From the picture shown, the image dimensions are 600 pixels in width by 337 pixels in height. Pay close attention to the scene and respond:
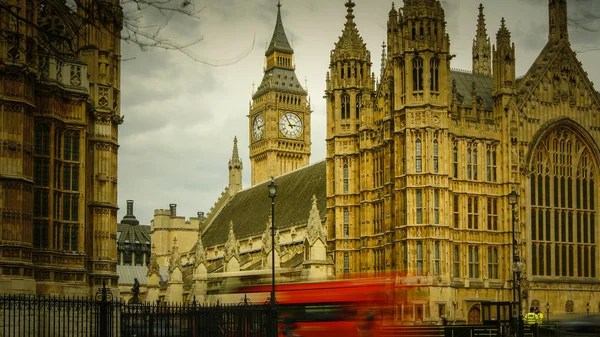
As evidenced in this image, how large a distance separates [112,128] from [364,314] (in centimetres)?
1222

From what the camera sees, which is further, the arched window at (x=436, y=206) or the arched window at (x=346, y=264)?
the arched window at (x=346, y=264)

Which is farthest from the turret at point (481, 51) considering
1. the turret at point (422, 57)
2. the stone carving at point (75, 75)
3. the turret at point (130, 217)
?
the turret at point (130, 217)

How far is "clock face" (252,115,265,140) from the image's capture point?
378 feet

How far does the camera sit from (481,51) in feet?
226

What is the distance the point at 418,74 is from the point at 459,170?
18.7 ft

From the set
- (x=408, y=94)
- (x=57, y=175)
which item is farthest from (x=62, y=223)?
(x=408, y=94)

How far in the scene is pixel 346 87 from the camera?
57000mm

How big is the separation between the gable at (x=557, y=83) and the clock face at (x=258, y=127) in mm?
63382

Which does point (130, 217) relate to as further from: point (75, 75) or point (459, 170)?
point (75, 75)

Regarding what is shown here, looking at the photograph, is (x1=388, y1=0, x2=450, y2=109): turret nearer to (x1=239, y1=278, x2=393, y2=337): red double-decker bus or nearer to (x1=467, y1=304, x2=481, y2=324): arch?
(x1=467, y1=304, x2=481, y2=324): arch

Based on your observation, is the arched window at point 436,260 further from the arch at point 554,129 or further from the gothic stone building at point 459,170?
the arch at point 554,129

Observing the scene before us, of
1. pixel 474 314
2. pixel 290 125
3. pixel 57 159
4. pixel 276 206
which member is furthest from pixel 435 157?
pixel 290 125

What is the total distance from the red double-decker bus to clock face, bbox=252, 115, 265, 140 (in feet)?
274

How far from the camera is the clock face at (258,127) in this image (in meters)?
115
